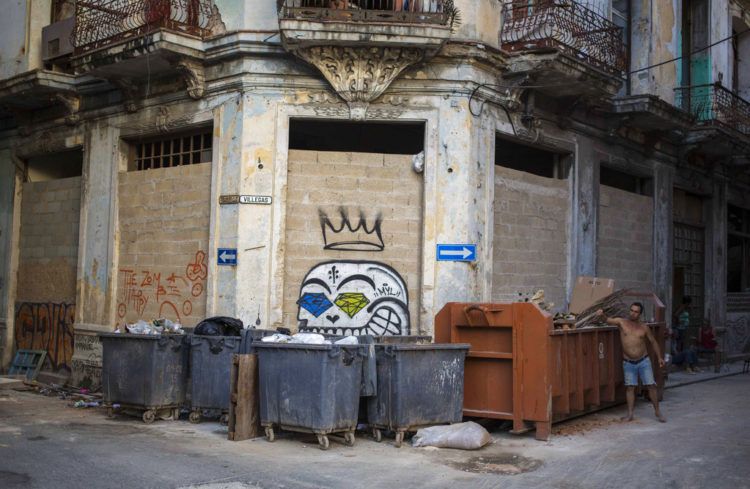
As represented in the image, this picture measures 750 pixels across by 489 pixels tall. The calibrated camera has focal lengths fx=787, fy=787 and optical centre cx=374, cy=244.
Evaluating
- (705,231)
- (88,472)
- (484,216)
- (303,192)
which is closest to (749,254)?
(705,231)

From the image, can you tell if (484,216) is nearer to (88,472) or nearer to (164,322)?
(164,322)

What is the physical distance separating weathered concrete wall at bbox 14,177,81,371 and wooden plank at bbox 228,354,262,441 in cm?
663

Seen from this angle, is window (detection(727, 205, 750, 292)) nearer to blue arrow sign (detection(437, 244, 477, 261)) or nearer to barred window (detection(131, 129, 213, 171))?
blue arrow sign (detection(437, 244, 477, 261))

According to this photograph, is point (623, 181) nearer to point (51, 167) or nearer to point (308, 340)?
point (308, 340)

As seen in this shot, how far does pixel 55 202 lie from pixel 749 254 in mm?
17285

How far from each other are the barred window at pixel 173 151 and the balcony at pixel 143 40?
0.84m

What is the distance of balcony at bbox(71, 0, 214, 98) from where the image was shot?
1134 centimetres

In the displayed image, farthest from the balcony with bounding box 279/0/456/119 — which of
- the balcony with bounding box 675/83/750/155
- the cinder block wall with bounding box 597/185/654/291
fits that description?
the balcony with bounding box 675/83/750/155

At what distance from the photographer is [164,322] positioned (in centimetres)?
1013

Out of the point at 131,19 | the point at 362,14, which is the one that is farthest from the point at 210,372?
the point at 131,19

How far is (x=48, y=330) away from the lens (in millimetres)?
14422

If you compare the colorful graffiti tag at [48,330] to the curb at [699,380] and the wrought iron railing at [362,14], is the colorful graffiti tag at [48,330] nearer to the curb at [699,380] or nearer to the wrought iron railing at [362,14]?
the wrought iron railing at [362,14]

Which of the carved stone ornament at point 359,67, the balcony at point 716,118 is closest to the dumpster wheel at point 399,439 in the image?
the carved stone ornament at point 359,67

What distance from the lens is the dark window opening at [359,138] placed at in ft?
39.0
